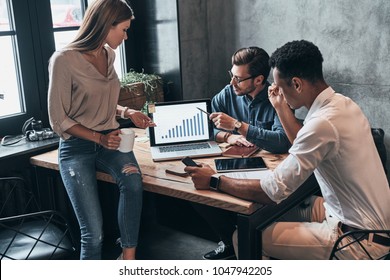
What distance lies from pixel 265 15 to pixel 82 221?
193 cm

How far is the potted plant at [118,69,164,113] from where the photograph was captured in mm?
3195

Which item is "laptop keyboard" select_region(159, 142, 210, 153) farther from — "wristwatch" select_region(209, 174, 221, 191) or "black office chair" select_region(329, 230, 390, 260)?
"black office chair" select_region(329, 230, 390, 260)

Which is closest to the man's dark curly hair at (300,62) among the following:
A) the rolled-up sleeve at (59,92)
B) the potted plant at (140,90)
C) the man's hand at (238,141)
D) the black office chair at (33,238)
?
the man's hand at (238,141)

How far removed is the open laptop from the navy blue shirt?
110mm

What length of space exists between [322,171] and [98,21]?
116 centimetres

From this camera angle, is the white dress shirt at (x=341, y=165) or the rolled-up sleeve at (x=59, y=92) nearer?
the white dress shirt at (x=341, y=165)

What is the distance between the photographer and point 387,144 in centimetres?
297

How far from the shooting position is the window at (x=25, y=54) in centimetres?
276

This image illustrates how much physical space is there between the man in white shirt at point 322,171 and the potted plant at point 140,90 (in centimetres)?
137

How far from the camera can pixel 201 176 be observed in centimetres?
206

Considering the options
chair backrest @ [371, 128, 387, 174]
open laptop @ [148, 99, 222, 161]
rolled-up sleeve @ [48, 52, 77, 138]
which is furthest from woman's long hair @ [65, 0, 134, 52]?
chair backrest @ [371, 128, 387, 174]

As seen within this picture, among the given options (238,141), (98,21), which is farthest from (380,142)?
(98,21)

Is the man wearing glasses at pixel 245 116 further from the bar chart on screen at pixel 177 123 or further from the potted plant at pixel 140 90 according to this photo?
the potted plant at pixel 140 90

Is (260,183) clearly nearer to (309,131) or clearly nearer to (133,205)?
(309,131)
